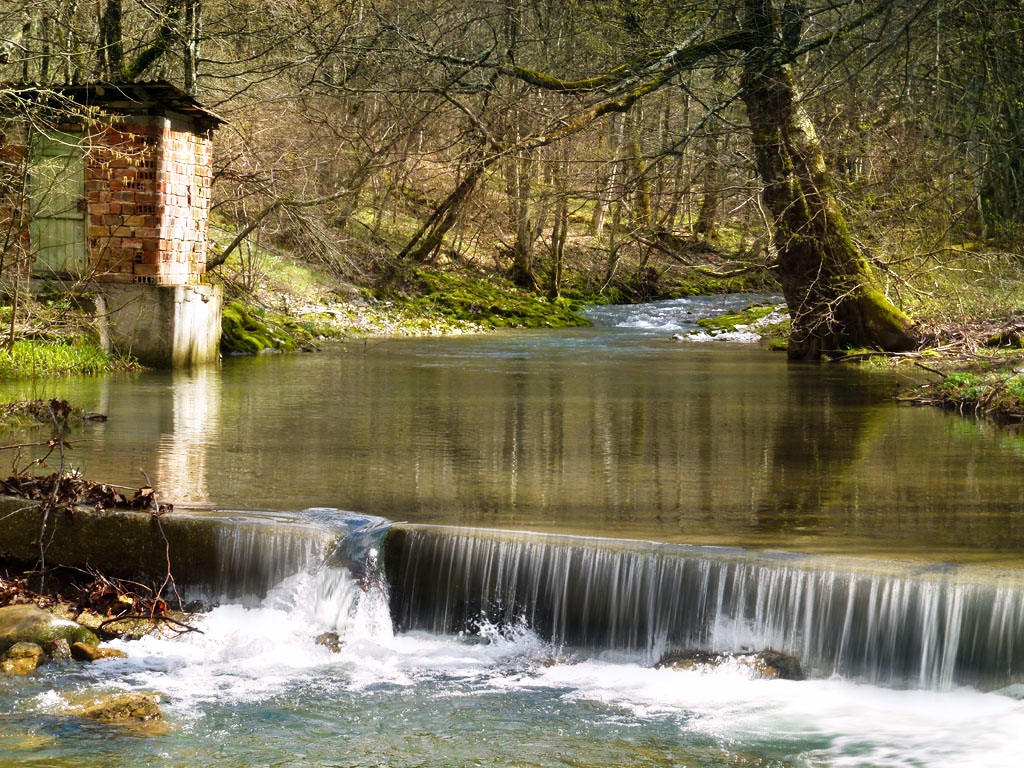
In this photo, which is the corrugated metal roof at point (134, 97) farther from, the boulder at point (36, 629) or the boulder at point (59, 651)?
the boulder at point (59, 651)

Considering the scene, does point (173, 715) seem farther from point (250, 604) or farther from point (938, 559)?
point (938, 559)

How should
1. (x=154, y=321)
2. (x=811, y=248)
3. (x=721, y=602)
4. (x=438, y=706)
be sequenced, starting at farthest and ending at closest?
(x=811, y=248)
(x=154, y=321)
(x=721, y=602)
(x=438, y=706)

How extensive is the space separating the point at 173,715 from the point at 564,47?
16624mm

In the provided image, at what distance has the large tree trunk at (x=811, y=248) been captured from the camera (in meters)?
18.2

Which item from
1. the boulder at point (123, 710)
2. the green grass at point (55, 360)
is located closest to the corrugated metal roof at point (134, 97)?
the green grass at point (55, 360)

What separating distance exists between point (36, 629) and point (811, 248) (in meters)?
14.9

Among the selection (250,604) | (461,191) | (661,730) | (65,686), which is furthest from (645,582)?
(461,191)

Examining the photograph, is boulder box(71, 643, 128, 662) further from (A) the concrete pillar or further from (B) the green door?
(B) the green door

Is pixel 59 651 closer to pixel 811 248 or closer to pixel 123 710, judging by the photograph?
pixel 123 710

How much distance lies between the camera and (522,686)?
6.83 m

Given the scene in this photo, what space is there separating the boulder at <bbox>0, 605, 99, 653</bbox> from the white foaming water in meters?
0.26

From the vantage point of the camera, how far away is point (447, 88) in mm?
15828

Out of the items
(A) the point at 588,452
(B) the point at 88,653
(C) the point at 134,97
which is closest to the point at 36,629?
(B) the point at 88,653

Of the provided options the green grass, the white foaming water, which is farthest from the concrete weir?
the green grass
